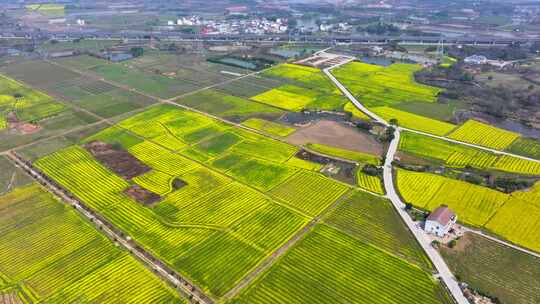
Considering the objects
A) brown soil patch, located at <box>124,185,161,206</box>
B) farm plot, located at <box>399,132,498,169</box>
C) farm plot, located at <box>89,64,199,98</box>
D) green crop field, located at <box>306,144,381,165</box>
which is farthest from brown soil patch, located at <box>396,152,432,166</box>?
farm plot, located at <box>89,64,199,98</box>

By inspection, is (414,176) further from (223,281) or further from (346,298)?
(223,281)

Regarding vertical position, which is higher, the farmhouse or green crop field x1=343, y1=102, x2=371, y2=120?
green crop field x1=343, y1=102, x2=371, y2=120

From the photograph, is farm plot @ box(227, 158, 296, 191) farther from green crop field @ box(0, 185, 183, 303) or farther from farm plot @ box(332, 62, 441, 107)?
farm plot @ box(332, 62, 441, 107)

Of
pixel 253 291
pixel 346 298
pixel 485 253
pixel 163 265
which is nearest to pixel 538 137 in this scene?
pixel 485 253

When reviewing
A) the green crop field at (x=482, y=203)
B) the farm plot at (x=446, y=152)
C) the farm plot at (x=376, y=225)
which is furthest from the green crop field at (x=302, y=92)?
the farm plot at (x=376, y=225)

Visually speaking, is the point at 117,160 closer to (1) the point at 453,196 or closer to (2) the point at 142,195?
(2) the point at 142,195

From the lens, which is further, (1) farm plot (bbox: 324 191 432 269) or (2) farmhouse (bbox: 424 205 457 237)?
(2) farmhouse (bbox: 424 205 457 237)

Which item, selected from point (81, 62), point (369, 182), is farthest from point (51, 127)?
point (369, 182)
